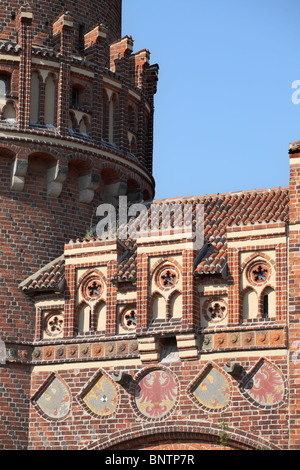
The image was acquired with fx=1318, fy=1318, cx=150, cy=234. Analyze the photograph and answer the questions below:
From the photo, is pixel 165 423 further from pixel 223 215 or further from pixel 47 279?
pixel 223 215

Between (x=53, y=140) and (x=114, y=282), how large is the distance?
474 cm

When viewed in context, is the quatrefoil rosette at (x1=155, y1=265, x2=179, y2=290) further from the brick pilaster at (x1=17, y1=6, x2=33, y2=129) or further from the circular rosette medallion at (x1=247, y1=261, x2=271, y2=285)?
the brick pilaster at (x1=17, y1=6, x2=33, y2=129)

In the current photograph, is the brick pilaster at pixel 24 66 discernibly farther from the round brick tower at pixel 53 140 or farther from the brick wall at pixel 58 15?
the brick wall at pixel 58 15

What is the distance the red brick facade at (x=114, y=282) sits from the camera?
3062 centimetres

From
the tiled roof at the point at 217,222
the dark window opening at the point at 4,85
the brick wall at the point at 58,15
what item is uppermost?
the brick wall at the point at 58,15

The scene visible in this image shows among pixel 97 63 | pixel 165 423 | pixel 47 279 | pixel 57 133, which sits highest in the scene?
pixel 97 63

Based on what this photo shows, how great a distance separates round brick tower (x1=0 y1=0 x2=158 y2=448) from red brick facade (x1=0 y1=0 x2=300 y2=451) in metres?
0.04

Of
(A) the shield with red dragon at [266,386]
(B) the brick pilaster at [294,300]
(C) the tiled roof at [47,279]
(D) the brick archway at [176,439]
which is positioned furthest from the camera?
(C) the tiled roof at [47,279]

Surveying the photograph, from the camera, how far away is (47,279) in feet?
111

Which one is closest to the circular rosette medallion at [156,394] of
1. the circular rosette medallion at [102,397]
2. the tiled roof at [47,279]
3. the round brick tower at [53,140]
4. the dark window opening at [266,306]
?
the circular rosette medallion at [102,397]

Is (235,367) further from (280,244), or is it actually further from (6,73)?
(6,73)

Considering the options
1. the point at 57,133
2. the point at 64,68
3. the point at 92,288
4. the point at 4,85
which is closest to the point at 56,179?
the point at 57,133

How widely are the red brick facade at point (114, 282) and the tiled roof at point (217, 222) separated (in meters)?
0.06

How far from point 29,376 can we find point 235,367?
608 centimetres
